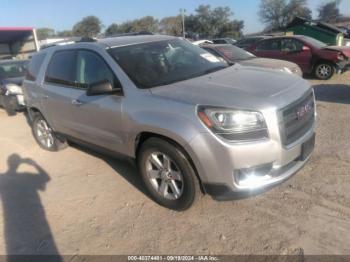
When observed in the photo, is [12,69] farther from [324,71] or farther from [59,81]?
[324,71]

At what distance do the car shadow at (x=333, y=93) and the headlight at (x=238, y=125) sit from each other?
5.77m

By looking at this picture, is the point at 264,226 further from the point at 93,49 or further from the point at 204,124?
the point at 93,49

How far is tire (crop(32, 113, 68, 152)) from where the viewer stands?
6348mm

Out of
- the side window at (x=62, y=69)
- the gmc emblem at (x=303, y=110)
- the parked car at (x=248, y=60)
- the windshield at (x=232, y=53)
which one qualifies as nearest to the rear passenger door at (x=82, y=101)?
the side window at (x=62, y=69)

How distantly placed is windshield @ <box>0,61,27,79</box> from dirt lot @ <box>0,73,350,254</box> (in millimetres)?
6265

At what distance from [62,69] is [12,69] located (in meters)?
6.74

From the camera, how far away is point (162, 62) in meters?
4.57

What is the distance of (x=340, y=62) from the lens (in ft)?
37.1

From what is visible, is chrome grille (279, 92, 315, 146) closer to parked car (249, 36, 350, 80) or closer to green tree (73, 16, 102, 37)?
parked car (249, 36, 350, 80)

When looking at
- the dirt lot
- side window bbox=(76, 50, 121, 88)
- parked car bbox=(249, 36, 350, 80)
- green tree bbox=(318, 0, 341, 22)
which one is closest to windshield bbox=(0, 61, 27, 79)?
the dirt lot

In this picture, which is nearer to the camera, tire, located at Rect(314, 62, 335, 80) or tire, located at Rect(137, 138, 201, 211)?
tire, located at Rect(137, 138, 201, 211)

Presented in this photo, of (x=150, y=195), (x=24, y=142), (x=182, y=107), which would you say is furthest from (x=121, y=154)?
(x=24, y=142)

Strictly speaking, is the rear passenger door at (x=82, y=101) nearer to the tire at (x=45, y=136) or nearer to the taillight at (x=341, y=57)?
the tire at (x=45, y=136)

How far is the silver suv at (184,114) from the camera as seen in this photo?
11.2ft
